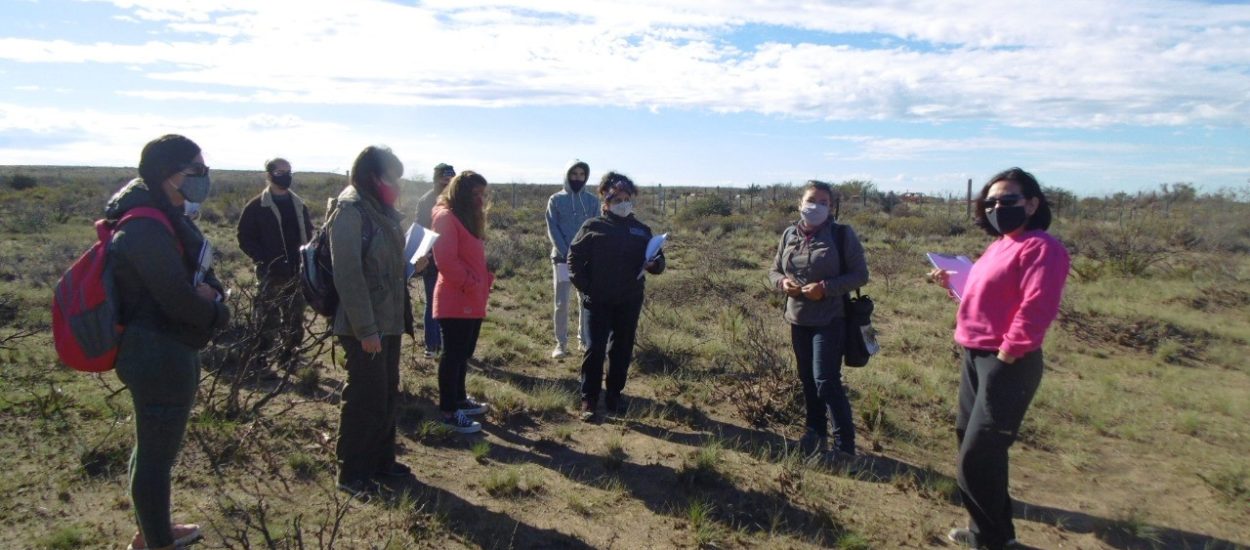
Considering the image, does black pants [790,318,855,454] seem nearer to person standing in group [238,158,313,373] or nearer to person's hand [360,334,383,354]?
person's hand [360,334,383,354]

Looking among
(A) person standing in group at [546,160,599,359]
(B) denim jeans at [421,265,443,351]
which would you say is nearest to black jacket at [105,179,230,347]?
(B) denim jeans at [421,265,443,351]

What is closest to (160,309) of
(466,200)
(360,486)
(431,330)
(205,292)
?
(205,292)

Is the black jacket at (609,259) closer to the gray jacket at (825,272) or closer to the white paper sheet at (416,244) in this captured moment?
the gray jacket at (825,272)

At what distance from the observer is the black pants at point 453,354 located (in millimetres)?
5059

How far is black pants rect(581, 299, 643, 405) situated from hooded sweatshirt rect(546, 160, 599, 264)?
5.04ft

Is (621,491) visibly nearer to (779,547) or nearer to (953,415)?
(779,547)

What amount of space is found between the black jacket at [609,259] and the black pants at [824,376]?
109 centimetres

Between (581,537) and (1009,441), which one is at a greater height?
(1009,441)

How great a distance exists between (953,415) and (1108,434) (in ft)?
3.63

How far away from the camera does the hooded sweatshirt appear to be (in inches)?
275

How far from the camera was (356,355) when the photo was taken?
382 cm

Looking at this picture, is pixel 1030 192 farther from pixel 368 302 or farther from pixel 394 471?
pixel 394 471

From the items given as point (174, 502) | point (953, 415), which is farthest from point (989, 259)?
point (174, 502)

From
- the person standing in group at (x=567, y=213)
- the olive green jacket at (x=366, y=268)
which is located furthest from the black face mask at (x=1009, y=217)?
the person standing in group at (x=567, y=213)
